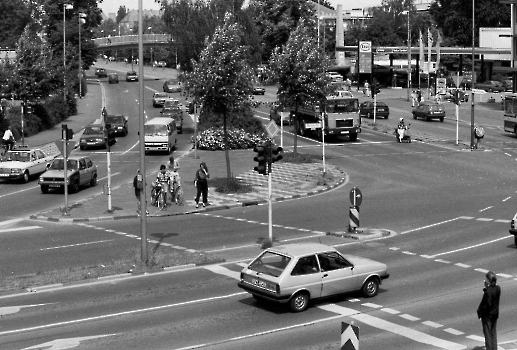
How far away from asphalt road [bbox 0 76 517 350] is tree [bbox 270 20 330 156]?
A: 6942 millimetres

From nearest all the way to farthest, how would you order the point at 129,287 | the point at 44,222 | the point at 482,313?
1. the point at 482,313
2. the point at 129,287
3. the point at 44,222

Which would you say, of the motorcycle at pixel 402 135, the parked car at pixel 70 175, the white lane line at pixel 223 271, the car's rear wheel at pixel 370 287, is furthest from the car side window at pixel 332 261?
the motorcycle at pixel 402 135

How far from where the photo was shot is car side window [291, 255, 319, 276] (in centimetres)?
1834

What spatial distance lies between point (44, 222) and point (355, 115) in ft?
102

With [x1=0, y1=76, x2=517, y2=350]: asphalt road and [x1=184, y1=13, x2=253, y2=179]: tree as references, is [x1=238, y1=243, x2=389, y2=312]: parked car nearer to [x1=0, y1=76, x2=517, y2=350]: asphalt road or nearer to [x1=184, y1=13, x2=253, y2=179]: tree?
[x1=0, y1=76, x2=517, y2=350]: asphalt road

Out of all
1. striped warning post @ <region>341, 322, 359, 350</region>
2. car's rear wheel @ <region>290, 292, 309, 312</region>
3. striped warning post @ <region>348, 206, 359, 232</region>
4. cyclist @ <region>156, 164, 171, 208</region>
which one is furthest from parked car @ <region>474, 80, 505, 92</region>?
striped warning post @ <region>341, 322, 359, 350</region>

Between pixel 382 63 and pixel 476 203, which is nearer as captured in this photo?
pixel 476 203

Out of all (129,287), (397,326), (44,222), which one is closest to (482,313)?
(397,326)

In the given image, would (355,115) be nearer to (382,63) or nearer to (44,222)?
(44,222)

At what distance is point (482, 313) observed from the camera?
1508cm

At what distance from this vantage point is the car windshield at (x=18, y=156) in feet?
138

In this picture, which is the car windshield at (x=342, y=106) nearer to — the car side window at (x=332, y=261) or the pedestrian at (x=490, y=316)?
the car side window at (x=332, y=261)

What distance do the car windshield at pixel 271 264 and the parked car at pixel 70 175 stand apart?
808 inches

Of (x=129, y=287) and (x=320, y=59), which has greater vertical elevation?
(x=320, y=59)
